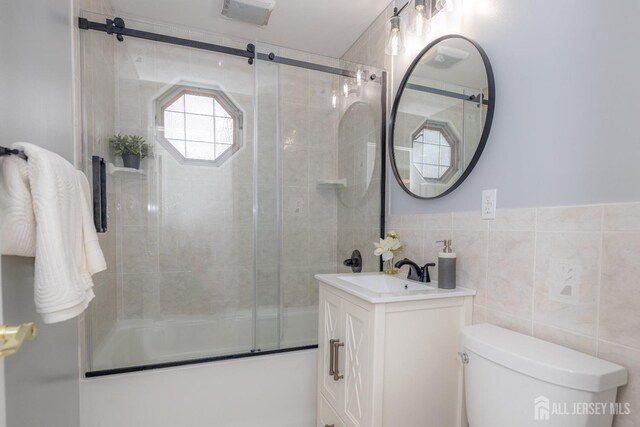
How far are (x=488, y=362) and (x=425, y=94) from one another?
1.24 m

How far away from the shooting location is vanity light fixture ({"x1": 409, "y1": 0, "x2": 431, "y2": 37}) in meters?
1.39

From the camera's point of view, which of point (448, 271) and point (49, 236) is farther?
point (448, 271)

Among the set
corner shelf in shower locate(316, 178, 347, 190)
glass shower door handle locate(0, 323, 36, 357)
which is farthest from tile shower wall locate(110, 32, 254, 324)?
glass shower door handle locate(0, 323, 36, 357)

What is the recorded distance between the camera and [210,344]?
1.76 meters

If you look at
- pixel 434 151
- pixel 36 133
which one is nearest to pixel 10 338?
pixel 36 133

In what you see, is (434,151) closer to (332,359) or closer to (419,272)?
(419,272)

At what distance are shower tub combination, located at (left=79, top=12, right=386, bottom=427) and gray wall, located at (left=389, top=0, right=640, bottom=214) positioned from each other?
2.73 ft

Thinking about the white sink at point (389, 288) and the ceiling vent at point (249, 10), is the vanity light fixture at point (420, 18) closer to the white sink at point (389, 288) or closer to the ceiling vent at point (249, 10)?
the ceiling vent at point (249, 10)

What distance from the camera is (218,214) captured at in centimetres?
214

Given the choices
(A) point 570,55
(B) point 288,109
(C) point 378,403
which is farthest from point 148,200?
(A) point 570,55

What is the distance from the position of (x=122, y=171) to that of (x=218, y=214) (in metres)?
0.66

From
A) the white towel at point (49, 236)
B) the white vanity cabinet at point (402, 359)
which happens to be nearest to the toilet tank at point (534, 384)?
the white vanity cabinet at point (402, 359)

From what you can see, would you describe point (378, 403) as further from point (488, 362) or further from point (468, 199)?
point (468, 199)

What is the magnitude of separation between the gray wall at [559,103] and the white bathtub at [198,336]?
128 centimetres
